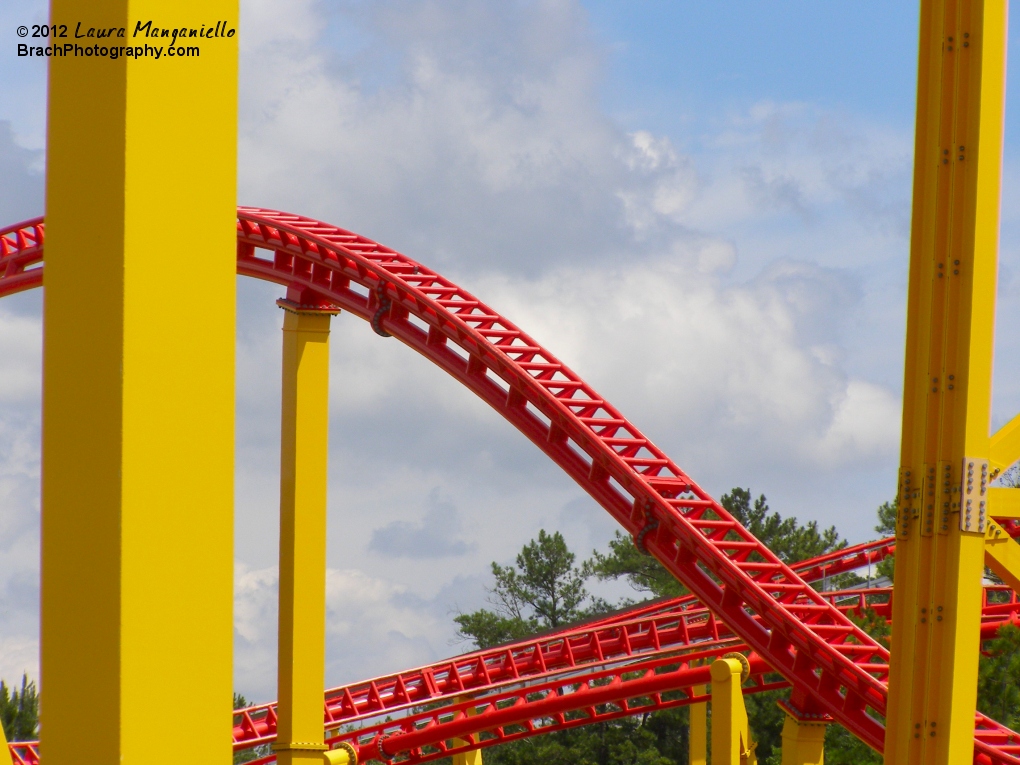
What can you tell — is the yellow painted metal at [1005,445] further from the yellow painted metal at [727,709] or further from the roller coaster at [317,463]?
the yellow painted metal at [727,709]

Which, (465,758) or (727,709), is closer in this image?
(727,709)

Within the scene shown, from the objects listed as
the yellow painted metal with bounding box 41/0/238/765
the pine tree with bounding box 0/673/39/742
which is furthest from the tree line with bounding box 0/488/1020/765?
the yellow painted metal with bounding box 41/0/238/765

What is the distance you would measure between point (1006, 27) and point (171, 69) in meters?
4.75

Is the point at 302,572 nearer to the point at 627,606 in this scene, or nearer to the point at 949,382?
the point at 949,382

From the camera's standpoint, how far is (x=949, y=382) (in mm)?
5402

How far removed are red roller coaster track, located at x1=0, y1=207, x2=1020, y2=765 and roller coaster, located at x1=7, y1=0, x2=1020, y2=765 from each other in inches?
1.0

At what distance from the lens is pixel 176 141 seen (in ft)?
5.51

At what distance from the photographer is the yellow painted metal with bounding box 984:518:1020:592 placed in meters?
5.52

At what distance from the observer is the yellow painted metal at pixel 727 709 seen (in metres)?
9.98

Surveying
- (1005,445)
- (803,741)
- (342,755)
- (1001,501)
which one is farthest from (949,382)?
(342,755)

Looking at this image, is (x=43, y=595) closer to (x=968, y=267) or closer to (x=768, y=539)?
(x=968, y=267)

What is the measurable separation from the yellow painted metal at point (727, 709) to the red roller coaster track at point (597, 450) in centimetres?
29

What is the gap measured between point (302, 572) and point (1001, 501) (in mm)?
6375

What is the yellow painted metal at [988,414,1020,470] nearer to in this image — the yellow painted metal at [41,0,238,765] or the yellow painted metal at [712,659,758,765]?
the yellow painted metal at [41,0,238,765]
